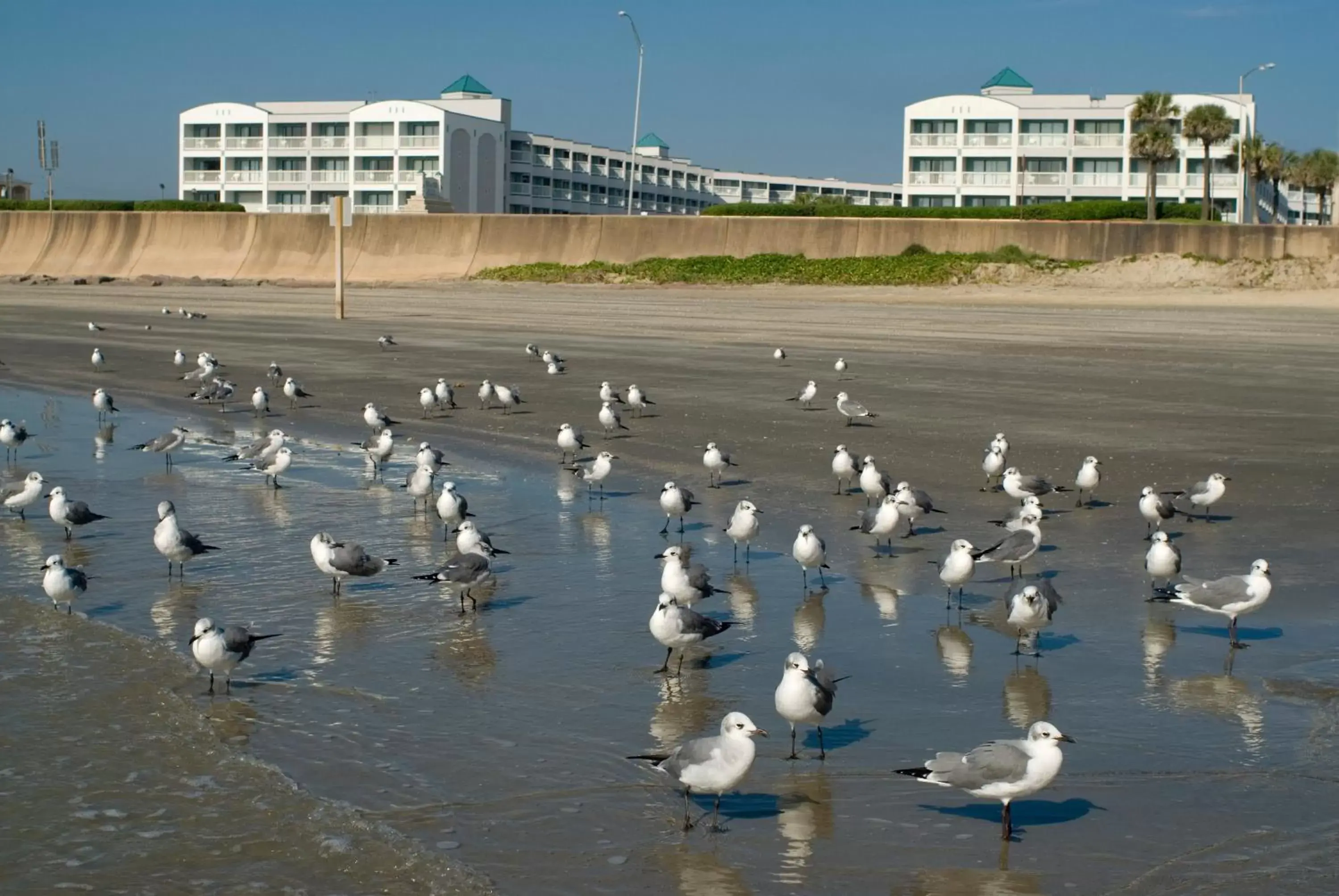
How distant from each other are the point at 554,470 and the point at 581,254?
34.0 meters

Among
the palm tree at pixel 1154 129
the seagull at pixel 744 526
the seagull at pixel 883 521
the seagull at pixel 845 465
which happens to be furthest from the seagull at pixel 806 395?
the palm tree at pixel 1154 129

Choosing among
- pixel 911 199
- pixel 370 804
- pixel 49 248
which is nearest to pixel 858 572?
pixel 370 804

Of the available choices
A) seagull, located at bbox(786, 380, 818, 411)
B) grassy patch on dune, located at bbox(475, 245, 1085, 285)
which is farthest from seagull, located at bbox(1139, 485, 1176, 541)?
grassy patch on dune, located at bbox(475, 245, 1085, 285)

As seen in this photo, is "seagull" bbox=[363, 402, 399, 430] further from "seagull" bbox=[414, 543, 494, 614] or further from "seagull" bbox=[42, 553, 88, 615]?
"seagull" bbox=[42, 553, 88, 615]

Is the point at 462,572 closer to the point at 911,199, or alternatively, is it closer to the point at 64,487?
the point at 64,487

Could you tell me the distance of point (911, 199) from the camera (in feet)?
289

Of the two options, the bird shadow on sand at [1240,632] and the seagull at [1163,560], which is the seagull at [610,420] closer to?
the seagull at [1163,560]

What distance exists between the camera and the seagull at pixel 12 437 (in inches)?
727

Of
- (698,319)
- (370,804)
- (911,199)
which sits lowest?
(370,804)

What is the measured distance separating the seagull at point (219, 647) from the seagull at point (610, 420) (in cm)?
1039

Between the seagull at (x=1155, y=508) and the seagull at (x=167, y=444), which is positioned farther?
the seagull at (x=167, y=444)

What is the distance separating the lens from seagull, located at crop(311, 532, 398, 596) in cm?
1154

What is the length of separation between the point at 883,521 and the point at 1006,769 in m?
6.06

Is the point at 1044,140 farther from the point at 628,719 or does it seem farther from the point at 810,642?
the point at 628,719
